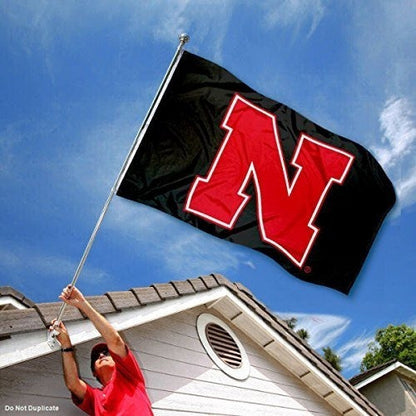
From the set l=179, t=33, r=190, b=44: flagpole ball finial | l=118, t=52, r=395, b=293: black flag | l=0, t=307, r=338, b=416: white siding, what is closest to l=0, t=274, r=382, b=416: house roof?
l=0, t=307, r=338, b=416: white siding

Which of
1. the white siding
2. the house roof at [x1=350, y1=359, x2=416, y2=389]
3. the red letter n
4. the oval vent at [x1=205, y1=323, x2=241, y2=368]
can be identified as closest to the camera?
the white siding

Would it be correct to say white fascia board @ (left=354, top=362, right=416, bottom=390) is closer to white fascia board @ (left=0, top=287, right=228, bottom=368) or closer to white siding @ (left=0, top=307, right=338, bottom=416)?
white siding @ (left=0, top=307, right=338, bottom=416)

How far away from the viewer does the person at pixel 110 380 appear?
9.20 feet

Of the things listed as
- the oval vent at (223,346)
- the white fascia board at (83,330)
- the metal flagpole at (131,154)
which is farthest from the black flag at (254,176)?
the oval vent at (223,346)

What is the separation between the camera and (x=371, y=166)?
4.46 metres

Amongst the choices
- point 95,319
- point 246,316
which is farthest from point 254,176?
point 246,316

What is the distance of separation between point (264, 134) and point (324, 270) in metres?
1.53

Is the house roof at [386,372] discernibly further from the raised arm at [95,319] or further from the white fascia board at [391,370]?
the raised arm at [95,319]

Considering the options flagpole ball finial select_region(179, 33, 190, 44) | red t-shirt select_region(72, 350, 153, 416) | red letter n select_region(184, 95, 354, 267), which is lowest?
red t-shirt select_region(72, 350, 153, 416)

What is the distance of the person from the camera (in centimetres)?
280

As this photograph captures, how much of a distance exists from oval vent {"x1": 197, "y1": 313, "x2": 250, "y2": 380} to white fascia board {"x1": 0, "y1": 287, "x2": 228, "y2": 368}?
438 mm

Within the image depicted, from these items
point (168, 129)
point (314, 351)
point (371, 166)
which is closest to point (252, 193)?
point (168, 129)

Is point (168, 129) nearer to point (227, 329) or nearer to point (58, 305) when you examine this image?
point (58, 305)

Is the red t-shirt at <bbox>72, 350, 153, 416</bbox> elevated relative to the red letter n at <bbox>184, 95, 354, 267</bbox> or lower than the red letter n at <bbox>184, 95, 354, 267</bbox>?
lower
